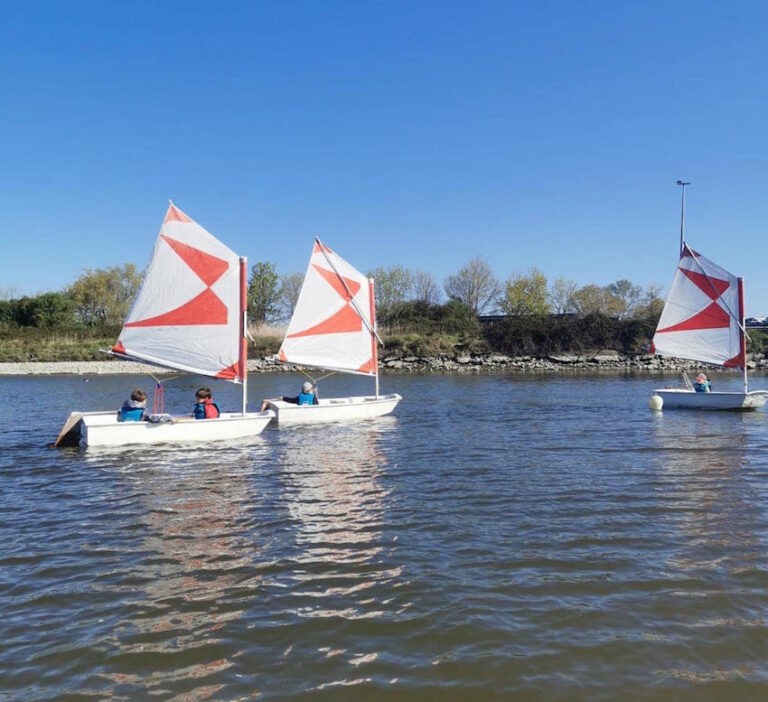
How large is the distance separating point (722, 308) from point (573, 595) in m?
22.0

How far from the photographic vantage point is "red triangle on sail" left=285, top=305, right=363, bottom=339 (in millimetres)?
22141

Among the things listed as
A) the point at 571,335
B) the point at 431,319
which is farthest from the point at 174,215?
the point at 431,319

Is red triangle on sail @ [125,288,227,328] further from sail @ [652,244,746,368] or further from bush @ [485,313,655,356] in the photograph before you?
bush @ [485,313,655,356]

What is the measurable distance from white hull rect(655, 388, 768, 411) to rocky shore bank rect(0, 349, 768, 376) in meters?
28.3

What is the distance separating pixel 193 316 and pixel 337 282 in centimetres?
646

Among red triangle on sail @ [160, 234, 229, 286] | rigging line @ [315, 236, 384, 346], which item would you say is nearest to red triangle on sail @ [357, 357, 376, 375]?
rigging line @ [315, 236, 384, 346]

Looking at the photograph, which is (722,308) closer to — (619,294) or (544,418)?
(544,418)

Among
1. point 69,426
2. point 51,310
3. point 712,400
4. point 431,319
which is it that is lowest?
point 712,400

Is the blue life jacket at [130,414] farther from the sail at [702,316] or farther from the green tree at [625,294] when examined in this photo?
the green tree at [625,294]

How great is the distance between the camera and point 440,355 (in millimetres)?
60938

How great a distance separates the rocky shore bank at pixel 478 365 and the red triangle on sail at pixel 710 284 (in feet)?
90.1

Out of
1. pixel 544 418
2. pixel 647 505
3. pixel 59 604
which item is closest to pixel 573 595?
pixel 647 505

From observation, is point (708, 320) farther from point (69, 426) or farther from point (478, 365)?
point (478, 365)

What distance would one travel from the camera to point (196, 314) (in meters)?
17.4
